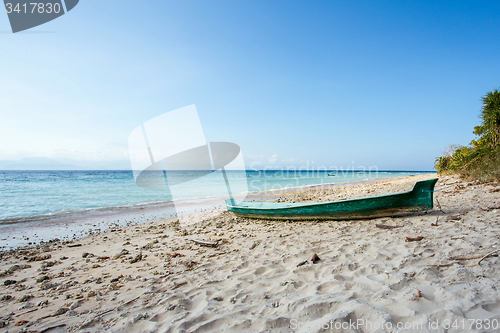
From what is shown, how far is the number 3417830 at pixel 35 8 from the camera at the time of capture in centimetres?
516

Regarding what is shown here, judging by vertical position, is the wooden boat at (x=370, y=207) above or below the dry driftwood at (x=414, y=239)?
above

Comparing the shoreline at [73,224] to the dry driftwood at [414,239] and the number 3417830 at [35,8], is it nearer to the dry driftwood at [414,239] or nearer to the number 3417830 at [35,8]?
the number 3417830 at [35,8]

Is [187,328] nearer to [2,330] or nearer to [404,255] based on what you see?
[2,330]

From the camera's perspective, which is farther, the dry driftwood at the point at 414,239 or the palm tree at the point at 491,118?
the palm tree at the point at 491,118

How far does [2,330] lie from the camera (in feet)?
8.27

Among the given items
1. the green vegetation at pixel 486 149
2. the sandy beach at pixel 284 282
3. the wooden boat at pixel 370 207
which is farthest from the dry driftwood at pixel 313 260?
the green vegetation at pixel 486 149

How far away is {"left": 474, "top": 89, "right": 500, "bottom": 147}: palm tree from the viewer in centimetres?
973

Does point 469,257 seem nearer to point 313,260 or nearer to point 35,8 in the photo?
point 313,260

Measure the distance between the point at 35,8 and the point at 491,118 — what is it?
15.7m

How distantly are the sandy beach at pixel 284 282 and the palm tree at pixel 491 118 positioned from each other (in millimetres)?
6786

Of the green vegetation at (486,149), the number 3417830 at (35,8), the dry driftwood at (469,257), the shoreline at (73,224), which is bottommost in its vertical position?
the shoreline at (73,224)

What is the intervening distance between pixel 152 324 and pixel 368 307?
209 centimetres

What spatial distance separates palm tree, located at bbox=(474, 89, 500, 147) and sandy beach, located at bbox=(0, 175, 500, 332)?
679 centimetres

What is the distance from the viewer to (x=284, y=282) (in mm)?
2984
